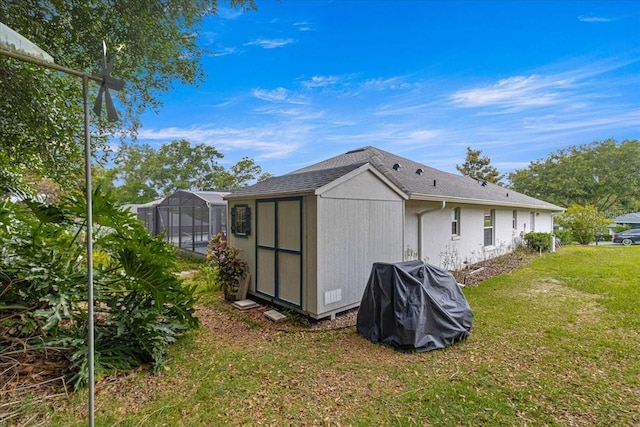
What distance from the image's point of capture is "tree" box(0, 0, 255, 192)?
3.73 metres

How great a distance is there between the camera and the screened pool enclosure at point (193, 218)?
10.9 meters

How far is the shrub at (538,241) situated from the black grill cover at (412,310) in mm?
11505

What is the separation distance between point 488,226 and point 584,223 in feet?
37.6

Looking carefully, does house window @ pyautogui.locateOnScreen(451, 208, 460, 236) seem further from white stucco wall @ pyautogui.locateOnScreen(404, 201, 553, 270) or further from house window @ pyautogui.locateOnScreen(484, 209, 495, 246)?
house window @ pyautogui.locateOnScreen(484, 209, 495, 246)

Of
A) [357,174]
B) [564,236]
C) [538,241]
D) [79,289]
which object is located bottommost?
[564,236]

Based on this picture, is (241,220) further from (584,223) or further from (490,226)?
(584,223)

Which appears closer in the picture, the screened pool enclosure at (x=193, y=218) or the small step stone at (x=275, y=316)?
the small step stone at (x=275, y=316)

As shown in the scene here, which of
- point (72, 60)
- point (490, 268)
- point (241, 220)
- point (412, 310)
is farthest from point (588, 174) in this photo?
point (72, 60)

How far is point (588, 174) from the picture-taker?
83.6ft

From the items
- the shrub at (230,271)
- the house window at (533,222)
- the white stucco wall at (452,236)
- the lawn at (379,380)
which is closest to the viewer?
the lawn at (379,380)

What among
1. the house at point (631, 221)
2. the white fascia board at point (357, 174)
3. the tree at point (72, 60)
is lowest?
the house at point (631, 221)

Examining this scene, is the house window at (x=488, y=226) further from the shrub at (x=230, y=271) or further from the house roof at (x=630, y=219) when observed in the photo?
the house roof at (x=630, y=219)

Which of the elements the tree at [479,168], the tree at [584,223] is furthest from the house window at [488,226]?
the tree at [479,168]

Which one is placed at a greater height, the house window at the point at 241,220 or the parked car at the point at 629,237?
the house window at the point at 241,220
